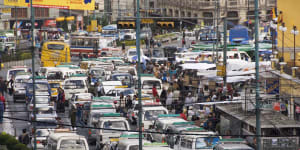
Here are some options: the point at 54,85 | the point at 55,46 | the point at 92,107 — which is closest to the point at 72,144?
the point at 92,107

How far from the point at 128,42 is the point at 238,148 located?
50.3 meters

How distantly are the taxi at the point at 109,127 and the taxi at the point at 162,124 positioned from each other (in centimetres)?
112

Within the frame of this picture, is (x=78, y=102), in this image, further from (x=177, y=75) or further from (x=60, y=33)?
(x=60, y=33)

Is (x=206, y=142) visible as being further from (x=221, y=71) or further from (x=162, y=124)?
(x=221, y=71)

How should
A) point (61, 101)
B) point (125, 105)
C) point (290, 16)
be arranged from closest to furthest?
point (125, 105) < point (290, 16) < point (61, 101)

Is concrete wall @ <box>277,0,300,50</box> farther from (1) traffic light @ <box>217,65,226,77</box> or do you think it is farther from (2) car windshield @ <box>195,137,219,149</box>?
(2) car windshield @ <box>195,137,219,149</box>

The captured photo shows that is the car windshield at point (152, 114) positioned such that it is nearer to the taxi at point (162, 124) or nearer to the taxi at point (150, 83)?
the taxi at point (162, 124)

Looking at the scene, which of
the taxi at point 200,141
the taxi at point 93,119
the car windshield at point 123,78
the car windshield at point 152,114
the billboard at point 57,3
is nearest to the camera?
the taxi at point 200,141

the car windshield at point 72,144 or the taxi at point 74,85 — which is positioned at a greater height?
the taxi at point 74,85

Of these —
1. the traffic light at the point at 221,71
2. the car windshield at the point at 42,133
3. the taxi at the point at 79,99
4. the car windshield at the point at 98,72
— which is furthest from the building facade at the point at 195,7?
the car windshield at the point at 42,133

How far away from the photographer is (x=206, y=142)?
2192cm

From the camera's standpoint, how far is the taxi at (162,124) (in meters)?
25.0

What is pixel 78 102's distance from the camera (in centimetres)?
3206

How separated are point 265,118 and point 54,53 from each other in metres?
31.8
